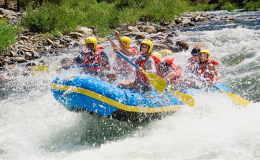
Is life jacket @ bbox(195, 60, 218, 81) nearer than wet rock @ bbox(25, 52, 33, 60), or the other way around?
life jacket @ bbox(195, 60, 218, 81)

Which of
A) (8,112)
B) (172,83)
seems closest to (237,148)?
(172,83)

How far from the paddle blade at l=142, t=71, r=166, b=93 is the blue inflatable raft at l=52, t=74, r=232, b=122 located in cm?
25

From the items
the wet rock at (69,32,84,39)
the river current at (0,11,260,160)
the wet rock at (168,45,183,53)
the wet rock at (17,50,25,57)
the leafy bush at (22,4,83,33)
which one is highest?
the leafy bush at (22,4,83,33)

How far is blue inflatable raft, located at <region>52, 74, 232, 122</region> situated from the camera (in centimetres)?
401

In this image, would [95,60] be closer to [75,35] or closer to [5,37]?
[5,37]

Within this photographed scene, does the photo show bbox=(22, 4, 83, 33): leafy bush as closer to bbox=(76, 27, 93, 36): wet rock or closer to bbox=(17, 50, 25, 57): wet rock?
bbox=(76, 27, 93, 36): wet rock

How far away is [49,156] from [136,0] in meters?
20.1

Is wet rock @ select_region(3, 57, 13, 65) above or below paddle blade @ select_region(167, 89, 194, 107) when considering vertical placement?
below

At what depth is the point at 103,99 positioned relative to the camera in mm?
4008

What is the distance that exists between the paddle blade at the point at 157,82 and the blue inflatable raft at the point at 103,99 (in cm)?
25

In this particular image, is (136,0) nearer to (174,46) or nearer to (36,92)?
(174,46)

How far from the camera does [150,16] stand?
1864 cm

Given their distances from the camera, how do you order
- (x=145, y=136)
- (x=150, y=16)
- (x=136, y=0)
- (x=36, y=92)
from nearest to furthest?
1. (x=145, y=136)
2. (x=36, y=92)
3. (x=150, y=16)
4. (x=136, y=0)

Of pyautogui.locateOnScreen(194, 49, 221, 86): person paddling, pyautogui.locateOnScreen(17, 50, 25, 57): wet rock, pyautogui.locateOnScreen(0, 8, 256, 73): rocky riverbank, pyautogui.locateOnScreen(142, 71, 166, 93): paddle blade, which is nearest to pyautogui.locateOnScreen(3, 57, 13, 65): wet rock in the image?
pyautogui.locateOnScreen(0, 8, 256, 73): rocky riverbank
